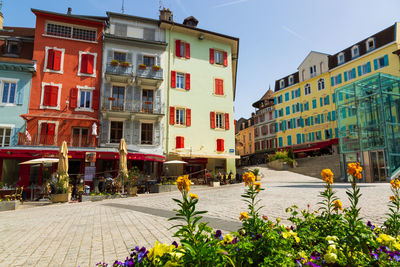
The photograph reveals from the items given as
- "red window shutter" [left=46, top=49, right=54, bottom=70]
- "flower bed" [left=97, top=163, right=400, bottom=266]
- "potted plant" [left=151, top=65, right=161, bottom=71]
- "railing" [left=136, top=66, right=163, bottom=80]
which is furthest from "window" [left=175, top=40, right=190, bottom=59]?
"flower bed" [left=97, top=163, right=400, bottom=266]

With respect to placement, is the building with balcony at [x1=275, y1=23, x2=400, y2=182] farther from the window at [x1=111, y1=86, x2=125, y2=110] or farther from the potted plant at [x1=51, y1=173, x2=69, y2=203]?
the potted plant at [x1=51, y1=173, x2=69, y2=203]

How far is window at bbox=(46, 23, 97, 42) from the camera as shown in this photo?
21969mm

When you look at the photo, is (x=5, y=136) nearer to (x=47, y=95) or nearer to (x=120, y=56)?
(x=47, y=95)

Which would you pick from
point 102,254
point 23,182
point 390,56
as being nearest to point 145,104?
point 23,182

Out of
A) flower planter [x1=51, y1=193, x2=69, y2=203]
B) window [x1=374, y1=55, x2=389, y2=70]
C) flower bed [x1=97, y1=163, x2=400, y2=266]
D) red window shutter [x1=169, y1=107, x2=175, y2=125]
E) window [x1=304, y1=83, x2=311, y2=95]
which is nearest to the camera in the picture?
flower bed [x1=97, y1=163, x2=400, y2=266]

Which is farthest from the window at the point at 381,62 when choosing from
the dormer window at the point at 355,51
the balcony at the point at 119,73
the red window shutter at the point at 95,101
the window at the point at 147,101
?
the red window shutter at the point at 95,101

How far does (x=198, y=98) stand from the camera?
2548 centimetres

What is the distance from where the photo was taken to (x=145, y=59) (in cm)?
2414

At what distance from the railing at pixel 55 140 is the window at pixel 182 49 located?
11.6 m

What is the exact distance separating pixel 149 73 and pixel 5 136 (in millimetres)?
12382

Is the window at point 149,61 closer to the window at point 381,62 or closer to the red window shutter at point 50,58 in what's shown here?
the red window shutter at point 50,58

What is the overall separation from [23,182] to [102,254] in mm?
18627

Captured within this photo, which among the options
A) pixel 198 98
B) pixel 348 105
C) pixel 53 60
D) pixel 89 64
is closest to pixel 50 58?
pixel 53 60

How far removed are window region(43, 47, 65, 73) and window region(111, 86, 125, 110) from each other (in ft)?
15.1
